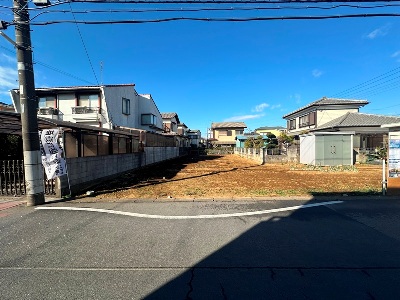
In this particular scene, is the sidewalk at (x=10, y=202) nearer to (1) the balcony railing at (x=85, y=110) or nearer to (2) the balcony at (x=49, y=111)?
(1) the balcony railing at (x=85, y=110)

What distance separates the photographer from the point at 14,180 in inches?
295

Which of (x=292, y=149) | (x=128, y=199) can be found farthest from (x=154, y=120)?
(x=128, y=199)

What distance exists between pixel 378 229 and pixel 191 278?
405 cm

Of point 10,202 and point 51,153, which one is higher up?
point 51,153

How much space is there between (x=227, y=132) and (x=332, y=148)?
41.6m

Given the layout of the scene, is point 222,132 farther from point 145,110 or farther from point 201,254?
A: point 201,254

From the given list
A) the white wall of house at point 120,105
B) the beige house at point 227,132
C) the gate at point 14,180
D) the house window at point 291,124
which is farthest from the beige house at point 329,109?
the gate at point 14,180

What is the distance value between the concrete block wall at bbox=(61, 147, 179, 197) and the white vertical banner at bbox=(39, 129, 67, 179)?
1.32 feet

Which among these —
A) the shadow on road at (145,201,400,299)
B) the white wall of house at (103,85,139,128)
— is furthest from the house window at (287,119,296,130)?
the shadow on road at (145,201,400,299)

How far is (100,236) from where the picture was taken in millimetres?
4137

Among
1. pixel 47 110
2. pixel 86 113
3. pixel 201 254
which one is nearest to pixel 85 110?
pixel 86 113

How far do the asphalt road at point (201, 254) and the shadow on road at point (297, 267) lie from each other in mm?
13

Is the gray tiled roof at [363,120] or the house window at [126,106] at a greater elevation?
the house window at [126,106]

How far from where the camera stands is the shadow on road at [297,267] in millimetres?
2527
